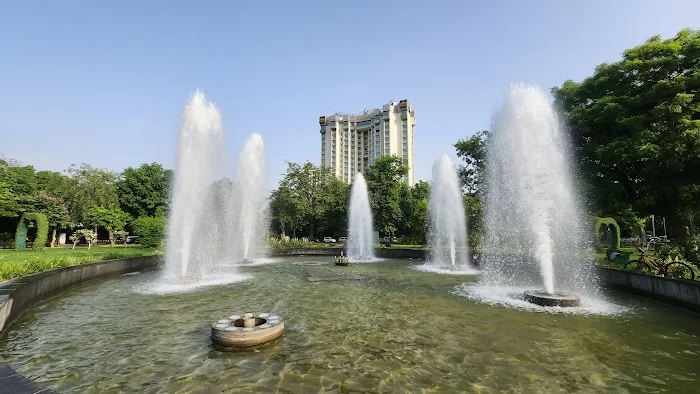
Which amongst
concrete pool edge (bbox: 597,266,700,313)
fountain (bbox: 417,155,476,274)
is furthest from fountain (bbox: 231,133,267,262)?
concrete pool edge (bbox: 597,266,700,313)

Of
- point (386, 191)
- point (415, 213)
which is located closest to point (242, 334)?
point (415, 213)

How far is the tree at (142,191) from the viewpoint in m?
49.6

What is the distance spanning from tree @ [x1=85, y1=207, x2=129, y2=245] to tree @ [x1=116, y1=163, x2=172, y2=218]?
7.28 m

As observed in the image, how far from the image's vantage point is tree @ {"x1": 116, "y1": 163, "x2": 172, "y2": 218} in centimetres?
4956

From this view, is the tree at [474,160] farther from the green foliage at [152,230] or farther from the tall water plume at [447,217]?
the green foliage at [152,230]

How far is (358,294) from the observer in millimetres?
12938

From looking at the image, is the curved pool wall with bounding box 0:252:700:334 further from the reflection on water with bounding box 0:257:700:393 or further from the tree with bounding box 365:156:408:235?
the tree with bounding box 365:156:408:235

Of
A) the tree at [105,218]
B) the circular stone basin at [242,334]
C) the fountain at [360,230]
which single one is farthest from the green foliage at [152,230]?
the circular stone basin at [242,334]

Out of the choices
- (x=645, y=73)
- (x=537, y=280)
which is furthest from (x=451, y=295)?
(x=645, y=73)

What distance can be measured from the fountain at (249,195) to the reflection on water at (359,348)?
15833 mm

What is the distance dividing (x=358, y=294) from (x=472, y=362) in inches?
270

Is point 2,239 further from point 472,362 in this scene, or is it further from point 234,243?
point 472,362

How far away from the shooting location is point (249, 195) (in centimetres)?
2764

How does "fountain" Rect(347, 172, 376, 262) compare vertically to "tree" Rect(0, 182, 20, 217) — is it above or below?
below
